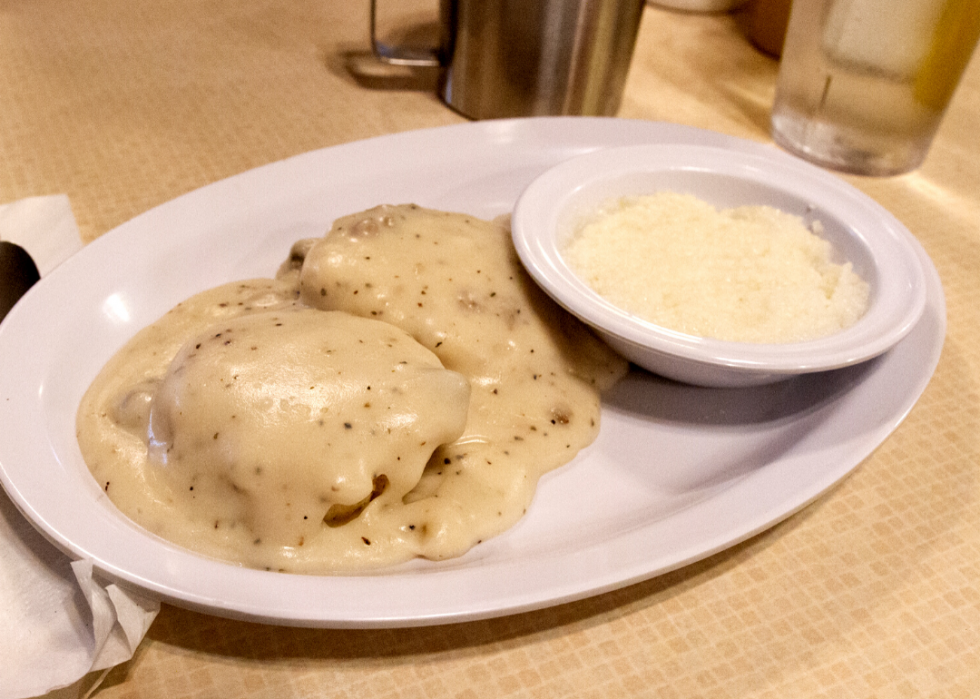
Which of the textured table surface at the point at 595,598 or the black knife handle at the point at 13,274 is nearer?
the textured table surface at the point at 595,598

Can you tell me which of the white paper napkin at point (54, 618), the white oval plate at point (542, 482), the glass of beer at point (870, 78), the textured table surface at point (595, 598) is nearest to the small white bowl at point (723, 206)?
the white oval plate at point (542, 482)

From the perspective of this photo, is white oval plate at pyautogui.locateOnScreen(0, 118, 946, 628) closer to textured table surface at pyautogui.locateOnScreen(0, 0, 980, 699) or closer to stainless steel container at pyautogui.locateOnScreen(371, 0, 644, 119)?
textured table surface at pyautogui.locateOnScreen(0, 0, 980, 699)

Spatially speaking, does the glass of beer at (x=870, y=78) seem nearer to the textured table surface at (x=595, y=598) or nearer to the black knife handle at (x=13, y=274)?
the textured table surface at (x=595, y=598)

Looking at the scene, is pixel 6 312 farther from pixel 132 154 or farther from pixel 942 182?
pixel 942 182

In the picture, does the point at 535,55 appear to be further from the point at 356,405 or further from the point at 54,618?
the point at 54,618

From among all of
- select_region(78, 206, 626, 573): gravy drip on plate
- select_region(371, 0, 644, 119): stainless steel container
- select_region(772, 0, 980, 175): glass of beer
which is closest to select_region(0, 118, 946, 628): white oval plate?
select_region(78, 206, 626, 573): gravy drip on plate
